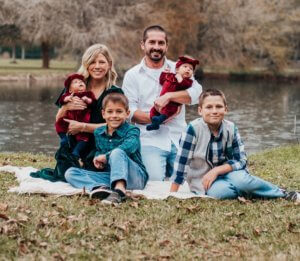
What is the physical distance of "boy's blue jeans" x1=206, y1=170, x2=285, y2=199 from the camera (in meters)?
6.01

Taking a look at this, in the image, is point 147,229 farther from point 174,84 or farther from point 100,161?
point 174,84

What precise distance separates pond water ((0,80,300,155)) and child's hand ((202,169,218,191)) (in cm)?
838

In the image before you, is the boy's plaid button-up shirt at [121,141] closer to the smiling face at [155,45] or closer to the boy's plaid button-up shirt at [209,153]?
the boy's plaid button-up shirt at [209,153]

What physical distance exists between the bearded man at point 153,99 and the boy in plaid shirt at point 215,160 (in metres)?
1.00

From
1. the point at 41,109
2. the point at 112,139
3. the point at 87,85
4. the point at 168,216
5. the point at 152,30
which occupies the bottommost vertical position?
the point at 41,109

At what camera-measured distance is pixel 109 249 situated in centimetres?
→ 438

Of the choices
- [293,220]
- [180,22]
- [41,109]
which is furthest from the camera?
[180,22]

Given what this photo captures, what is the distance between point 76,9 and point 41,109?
1694 cm

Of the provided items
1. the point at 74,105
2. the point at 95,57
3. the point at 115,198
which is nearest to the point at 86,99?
the point at 74,105

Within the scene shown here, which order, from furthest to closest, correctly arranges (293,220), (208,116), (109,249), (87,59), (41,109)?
(41,109), (87,59), (208,116), (293,220), (109,249)

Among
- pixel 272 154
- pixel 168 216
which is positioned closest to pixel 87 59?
pixel 168 216

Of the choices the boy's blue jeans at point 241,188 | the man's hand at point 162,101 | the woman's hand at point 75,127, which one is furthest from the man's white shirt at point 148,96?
the boy's blue jeans at point 241,188

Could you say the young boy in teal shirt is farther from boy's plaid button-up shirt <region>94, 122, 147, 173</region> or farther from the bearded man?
the bearded man

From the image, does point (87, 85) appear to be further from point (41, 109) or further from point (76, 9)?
point (76, 9)
